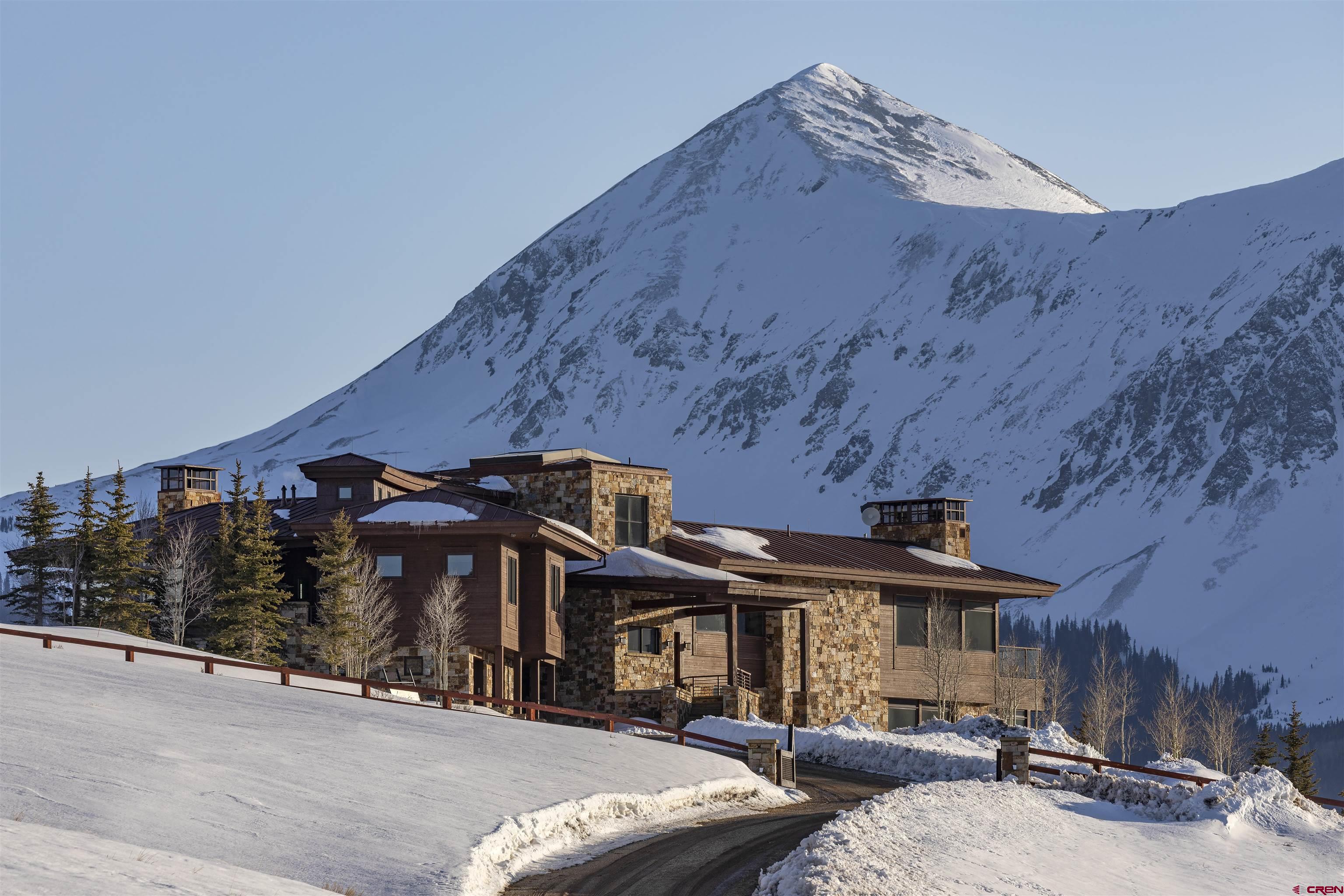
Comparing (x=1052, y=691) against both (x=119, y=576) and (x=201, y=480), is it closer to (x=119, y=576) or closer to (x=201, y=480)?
(x=201, y=480)

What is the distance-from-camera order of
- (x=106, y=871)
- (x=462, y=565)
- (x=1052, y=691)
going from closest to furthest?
(x=106, y=871), (x=462, y=565), (x=1052, y=691)

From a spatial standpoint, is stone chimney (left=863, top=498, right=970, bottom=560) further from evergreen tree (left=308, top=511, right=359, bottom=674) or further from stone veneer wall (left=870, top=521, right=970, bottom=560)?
evergreen tree (left=308, top=511, right=359, bottom=674)

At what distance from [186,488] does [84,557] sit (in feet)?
33.9

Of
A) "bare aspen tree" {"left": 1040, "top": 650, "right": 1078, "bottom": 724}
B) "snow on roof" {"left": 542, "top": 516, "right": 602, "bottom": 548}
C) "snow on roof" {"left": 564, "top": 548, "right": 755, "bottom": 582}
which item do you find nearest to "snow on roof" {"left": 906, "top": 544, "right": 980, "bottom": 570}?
"bare aspen tree" {"left": 1040, "top": 650, "right": 1078, "bottom": 724}

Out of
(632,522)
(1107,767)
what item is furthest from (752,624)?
(1107,767)

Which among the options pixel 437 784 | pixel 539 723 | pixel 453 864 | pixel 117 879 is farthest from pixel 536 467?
pixel 117 879

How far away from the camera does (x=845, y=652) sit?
5603 cm

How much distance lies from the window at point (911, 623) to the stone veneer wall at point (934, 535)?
19.0 ft

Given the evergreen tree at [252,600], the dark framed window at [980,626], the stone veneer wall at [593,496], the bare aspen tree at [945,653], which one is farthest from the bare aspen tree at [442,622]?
the dark framed window at [980,626]

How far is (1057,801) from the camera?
104 ft

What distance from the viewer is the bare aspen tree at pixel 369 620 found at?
141ft

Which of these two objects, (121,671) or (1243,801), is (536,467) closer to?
(121,671)

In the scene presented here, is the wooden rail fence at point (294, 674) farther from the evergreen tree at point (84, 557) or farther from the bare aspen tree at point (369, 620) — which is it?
the evergreen tree at point (84, 557)

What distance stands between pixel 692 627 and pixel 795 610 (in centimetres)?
374
